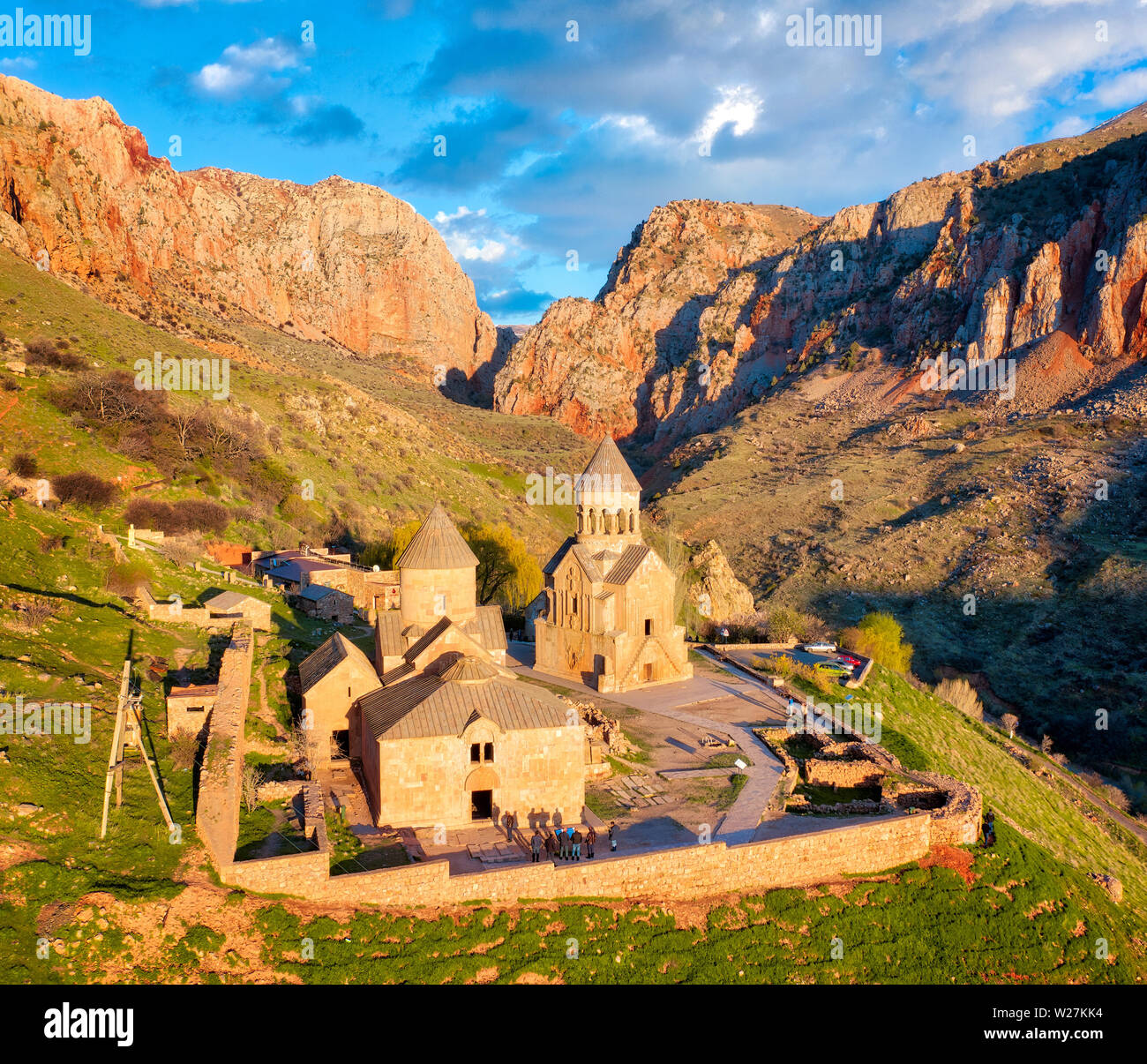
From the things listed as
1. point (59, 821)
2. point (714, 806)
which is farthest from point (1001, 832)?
point (59, 821)

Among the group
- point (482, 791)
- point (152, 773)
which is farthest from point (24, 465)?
point (482, 791)

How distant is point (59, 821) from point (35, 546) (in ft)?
42.8

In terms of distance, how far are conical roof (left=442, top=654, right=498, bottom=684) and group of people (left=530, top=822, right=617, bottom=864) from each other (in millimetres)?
3503

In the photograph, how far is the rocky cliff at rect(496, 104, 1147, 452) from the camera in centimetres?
7238

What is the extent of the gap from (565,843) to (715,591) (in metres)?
28.9

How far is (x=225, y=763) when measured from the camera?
14.7 m

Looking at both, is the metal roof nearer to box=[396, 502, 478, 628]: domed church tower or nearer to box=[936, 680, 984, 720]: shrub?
box=[396, 502, 478, 628]: domed church tower

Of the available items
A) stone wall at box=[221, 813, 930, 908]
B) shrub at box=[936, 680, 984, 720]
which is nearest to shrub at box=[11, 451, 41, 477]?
stone wall at box=[221, 813, 930, 908]

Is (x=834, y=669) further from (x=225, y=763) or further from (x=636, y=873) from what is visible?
(x=225, y=763)

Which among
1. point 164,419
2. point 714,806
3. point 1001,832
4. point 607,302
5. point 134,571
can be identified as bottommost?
point 1001,832

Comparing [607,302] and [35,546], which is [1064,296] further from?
[35,546]

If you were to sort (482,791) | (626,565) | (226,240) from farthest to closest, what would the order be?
(226,240) → (626,565) → (482,791)

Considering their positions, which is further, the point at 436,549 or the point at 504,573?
the point at 504,573

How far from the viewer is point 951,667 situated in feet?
134
